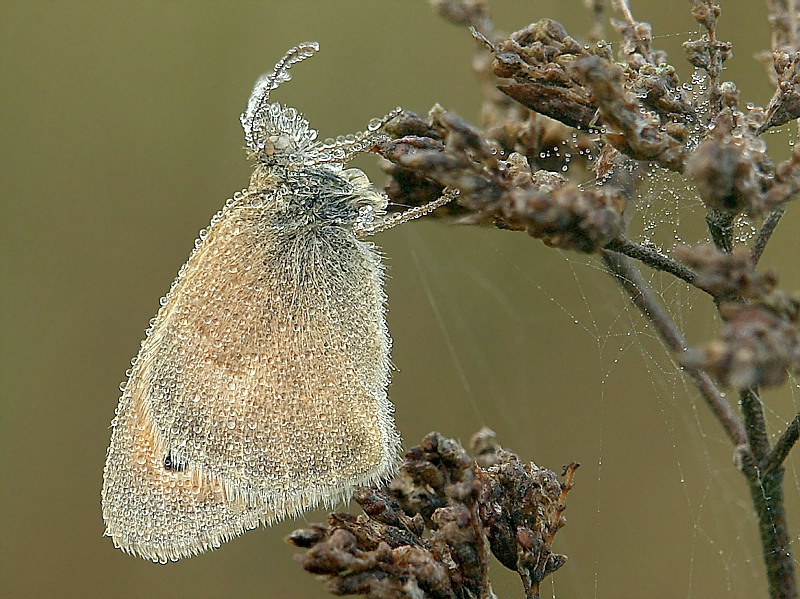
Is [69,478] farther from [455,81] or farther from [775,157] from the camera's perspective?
[775,157]

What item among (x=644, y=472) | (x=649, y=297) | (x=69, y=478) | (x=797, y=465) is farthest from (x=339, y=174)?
(x=69, y=478)

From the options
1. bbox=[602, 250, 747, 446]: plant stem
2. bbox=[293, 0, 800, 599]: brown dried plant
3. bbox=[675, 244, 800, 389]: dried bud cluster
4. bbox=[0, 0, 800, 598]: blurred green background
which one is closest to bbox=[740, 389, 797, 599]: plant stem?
bbox=[293, 0, 800, 599]: brown dried plant

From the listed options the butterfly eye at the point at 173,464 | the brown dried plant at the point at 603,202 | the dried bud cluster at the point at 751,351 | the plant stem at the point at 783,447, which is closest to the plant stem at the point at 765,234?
the brown dried plant at the point at 603,202

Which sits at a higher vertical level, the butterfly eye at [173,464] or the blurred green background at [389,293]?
the blurred green background at [389,293]

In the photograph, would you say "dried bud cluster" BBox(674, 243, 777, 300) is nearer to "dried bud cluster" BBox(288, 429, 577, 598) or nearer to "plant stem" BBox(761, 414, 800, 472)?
"plant stem" BBox(761, 414, 800, 472)

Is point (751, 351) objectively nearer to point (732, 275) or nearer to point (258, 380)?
point (732, 275)

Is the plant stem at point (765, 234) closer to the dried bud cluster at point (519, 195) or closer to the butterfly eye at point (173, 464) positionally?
the dried bud cluster at point (519, 195)
